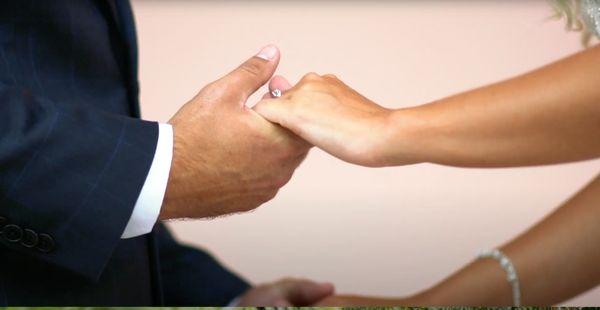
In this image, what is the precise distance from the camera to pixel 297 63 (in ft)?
3.62

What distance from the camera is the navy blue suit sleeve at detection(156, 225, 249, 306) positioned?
121 cm

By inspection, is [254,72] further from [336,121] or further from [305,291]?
[305,291]

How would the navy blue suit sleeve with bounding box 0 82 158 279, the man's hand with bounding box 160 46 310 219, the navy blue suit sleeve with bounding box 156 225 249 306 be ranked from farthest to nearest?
the navy blue suit sleeve with bounding box 156 225 249 306 < the man's hand with bounding box 160 46 310 219 < the navy blue suit sleeve with bounding box 0 82 158 279

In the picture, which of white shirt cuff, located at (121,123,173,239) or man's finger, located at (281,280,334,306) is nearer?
white shirt cuff, located at (121,123,173,239)

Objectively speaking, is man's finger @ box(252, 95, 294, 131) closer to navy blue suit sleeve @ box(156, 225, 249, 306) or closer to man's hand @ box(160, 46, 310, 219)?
man's hand @ box(160, 46, 310, 219)

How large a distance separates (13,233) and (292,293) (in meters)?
0.44

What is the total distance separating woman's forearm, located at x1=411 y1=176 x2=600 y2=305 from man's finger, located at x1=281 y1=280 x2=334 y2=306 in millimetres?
185

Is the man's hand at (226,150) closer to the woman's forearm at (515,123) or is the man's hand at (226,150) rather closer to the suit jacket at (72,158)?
the suit jacket at (72,158)

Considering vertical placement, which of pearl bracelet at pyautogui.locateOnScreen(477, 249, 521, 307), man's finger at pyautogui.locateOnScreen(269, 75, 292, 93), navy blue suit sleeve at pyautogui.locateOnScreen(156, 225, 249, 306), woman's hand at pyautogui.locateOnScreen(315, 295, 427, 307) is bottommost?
navy blue suit sleeve at pyautogui.locateOnScreen(156, 225, 249, 306)

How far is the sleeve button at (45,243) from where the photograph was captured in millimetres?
888

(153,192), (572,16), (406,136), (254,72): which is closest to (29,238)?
(153,192)

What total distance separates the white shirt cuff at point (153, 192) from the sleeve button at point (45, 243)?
0.29 ft

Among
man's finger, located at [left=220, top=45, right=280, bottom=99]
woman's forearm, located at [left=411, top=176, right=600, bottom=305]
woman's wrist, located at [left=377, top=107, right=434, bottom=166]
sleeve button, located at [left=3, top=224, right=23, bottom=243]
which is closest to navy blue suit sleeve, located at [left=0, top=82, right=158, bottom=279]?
sleeve button, located at [left=3, top=224, right=23, bottom=243]

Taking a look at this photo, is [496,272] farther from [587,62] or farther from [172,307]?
[172,307]
